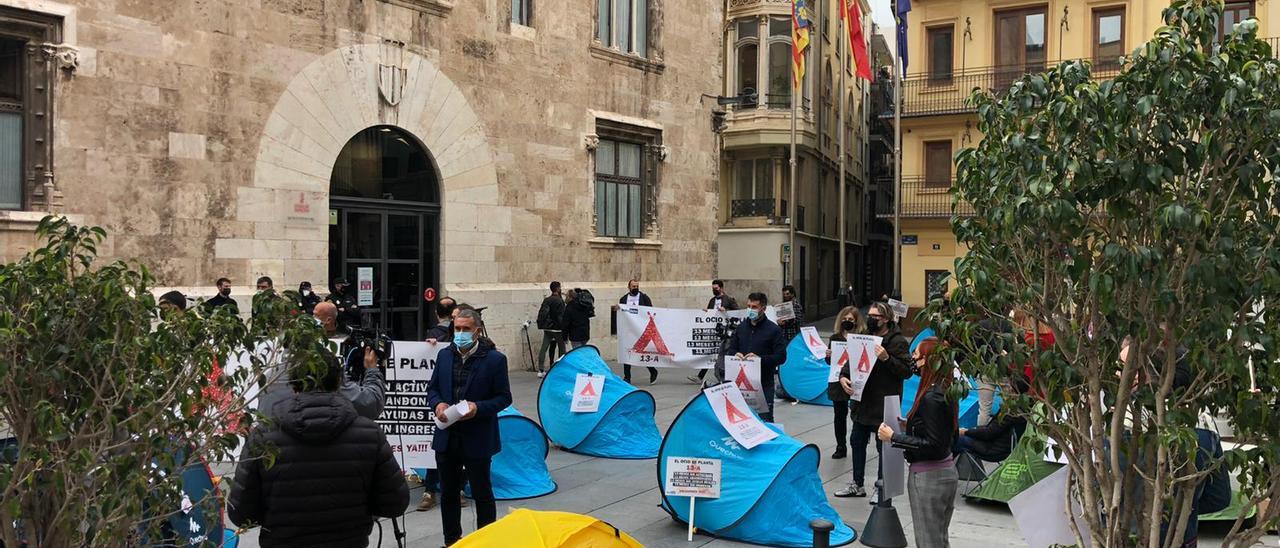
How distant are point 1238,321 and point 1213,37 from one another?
1.00m

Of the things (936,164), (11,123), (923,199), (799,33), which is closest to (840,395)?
(11,123)

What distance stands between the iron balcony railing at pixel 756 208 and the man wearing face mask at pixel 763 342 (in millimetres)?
24021

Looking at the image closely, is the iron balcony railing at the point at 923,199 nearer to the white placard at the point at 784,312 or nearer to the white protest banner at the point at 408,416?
the white placard at the point at 784,312

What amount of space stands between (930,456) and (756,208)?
30122 mm

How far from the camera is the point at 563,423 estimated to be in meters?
11.3

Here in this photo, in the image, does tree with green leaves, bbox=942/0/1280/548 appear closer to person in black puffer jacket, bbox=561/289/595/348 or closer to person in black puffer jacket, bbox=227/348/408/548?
person in black puffer jacket, bbox=227/348/408/548

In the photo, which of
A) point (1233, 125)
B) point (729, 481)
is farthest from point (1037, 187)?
point (729, 481)

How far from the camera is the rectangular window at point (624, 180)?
2102 cm

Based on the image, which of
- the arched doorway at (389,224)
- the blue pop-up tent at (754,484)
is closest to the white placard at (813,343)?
the arched doorway at (389,224)

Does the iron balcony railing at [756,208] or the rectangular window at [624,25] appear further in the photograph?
the iron balcony railing at [756,208]

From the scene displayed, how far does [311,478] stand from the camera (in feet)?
16.1

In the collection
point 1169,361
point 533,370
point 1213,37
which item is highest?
point 1213,37

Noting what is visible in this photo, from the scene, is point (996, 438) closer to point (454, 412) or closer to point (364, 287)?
point (454, 412)

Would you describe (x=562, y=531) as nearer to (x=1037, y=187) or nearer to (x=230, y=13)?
(x=1037, y=187)
